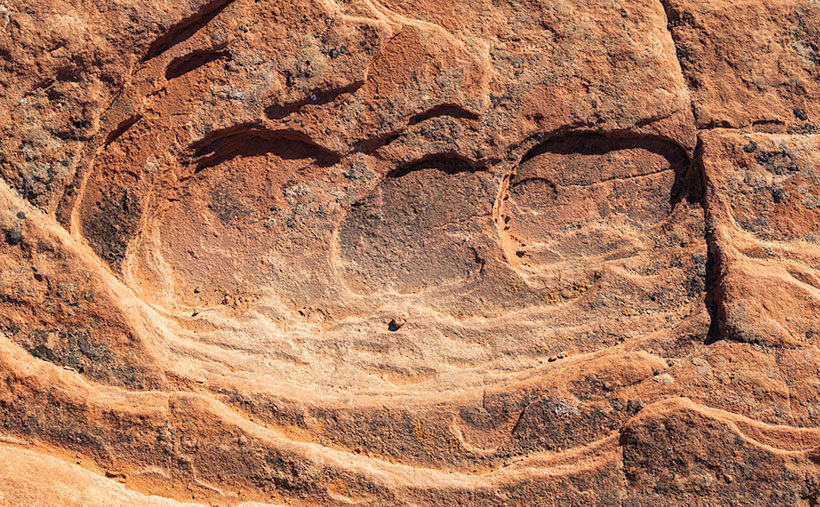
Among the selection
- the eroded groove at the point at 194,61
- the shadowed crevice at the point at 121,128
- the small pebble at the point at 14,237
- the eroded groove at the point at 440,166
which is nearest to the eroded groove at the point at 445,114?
the eroded groove at the point at 440,166

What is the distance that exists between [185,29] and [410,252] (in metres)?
1.54

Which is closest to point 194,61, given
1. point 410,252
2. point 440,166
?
point 440,166

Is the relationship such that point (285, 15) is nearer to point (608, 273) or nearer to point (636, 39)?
point (636, 39)

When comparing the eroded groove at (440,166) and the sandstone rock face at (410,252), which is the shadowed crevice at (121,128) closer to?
the sandstone rock face at (410,252)

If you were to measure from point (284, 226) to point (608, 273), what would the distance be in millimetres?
1651

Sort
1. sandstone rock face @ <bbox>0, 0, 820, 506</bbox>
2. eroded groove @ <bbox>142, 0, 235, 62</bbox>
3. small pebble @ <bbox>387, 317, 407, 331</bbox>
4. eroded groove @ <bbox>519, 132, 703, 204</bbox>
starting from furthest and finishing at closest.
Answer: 1. eroded groove @ <bbox>519, 132, 703, 204</bbox>
2. small pebble @ <bbox>387, 317, 407, 331</bbox>
3. eroded groove @ <bbox>142, 0, 235, 62</bbox>
4. sandstone rock face @ <bbox>0, 0, 820, 506</bbox>

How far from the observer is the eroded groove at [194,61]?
11.5 feet

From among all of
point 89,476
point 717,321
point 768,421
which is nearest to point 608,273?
point 717,321

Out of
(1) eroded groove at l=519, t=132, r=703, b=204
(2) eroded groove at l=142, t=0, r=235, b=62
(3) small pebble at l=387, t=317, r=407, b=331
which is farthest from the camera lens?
(1) eroded groove at l=519, t=132, r=703, b=204

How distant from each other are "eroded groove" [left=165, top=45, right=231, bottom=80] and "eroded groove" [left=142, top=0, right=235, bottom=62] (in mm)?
87

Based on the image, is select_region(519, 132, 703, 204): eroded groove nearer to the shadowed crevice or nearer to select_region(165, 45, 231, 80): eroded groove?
select_region(165, 45, 231, 80): eroded groove

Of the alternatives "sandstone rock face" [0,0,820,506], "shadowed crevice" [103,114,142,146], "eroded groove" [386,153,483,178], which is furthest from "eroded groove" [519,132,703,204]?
"shadowed crevice" [103,114,142,146]

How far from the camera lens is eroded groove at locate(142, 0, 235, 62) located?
342 cm

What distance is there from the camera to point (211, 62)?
11.6 feet
